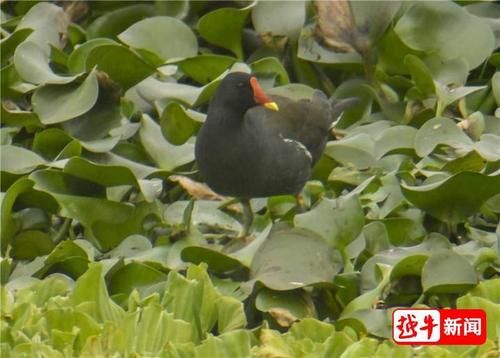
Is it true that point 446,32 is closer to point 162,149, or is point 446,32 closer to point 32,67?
point 162,149

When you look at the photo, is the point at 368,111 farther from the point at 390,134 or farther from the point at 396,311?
the point at 396,311

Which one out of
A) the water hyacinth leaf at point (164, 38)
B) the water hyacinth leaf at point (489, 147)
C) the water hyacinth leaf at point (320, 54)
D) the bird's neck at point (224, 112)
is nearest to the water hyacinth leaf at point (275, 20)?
the water hyacinth leaf at point (320, 54)

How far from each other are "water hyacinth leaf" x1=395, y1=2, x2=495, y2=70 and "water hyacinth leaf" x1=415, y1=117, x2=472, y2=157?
511 mm

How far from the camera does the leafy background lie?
4.22 metres

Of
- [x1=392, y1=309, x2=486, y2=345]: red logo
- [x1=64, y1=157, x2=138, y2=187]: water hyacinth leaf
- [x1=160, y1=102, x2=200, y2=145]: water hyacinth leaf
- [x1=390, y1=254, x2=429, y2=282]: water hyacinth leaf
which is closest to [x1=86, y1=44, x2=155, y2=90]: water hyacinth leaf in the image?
[x1=160, y1=102, x2=200, y2=145]: water hyacinth leaf

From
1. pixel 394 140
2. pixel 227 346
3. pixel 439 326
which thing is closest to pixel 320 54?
pixel 394 140

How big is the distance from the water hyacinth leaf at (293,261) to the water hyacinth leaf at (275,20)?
1.42 metres

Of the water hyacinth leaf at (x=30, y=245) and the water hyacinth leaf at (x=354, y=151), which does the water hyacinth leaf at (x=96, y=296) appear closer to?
the water hyacinth leaf at (x=30, y=245)

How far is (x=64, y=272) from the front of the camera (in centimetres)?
488

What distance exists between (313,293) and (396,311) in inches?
24.8

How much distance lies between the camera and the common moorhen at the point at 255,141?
5246 mm

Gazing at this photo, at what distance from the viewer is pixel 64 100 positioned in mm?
5594

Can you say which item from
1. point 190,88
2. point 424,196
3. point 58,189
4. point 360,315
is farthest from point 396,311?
point 190,88

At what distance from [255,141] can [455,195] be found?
2.76 ft
